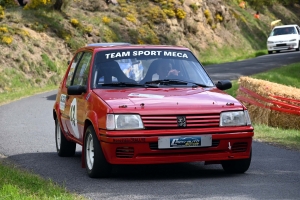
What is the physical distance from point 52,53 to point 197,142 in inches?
Result: 1078

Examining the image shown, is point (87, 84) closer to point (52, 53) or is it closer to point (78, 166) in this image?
point (78, 166)

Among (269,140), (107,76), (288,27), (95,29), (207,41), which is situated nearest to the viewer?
(107,76)

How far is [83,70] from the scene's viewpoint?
10.8 meters

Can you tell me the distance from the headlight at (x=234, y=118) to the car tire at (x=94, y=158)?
1371mm

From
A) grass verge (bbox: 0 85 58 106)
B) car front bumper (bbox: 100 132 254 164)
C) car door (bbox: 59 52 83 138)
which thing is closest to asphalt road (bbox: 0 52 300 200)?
car front bumper (bbox: 100 132 254 164)

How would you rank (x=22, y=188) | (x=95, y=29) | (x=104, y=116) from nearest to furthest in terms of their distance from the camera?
1. (x=22, y=188)
2. (x=104, y=116)
3. (x=95, y=29)

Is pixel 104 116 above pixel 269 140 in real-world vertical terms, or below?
above

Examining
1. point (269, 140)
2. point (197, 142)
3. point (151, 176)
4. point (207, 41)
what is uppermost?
point (197, 142)

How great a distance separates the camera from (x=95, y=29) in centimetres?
4141

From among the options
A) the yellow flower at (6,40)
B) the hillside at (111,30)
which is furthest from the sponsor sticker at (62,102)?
the yellow flower at (6,40)

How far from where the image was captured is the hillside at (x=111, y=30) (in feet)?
109

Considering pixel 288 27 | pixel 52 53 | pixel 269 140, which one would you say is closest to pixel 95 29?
pixel 52 53

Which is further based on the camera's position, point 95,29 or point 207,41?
point 207,41

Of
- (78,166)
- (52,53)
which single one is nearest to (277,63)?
(52,53)
